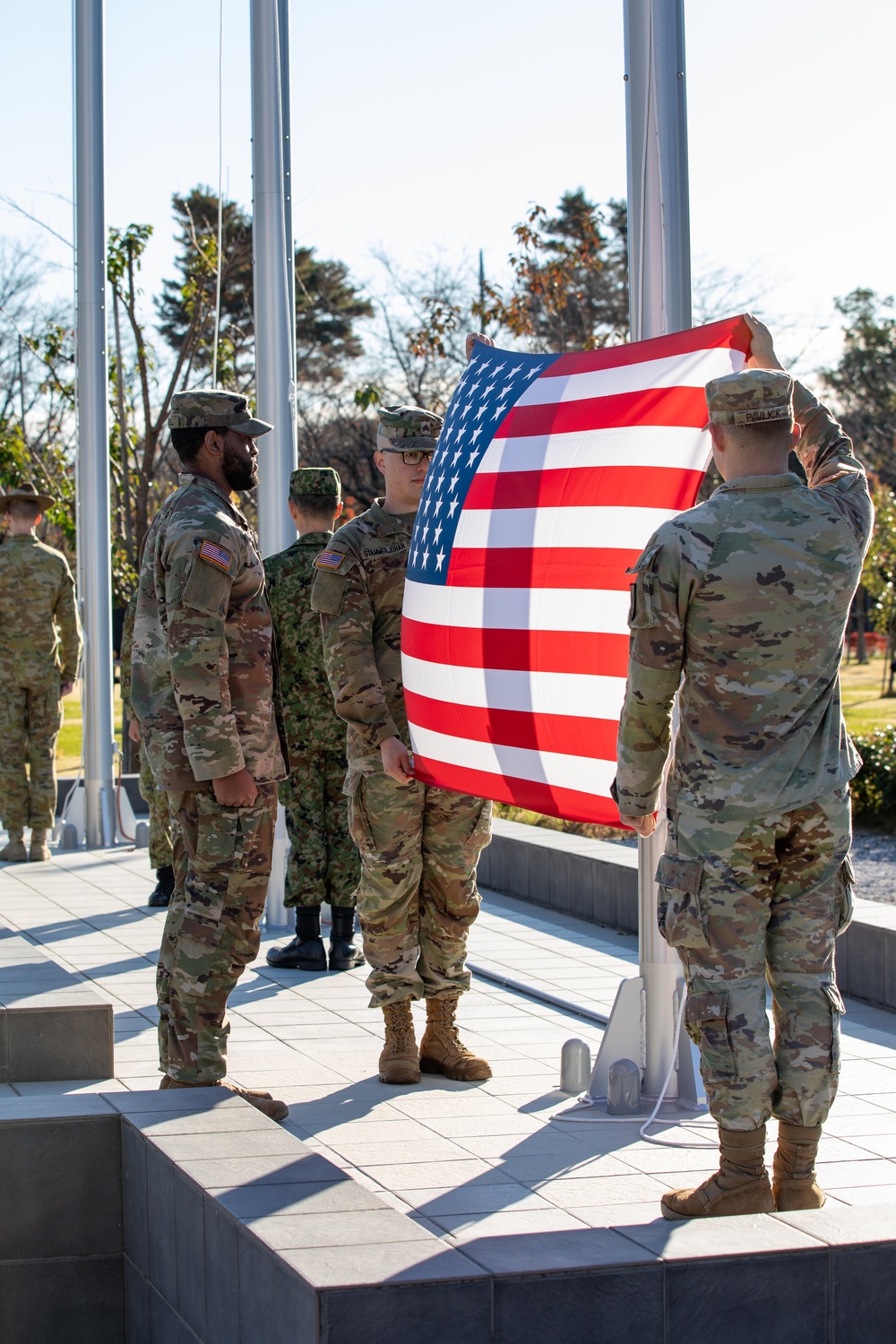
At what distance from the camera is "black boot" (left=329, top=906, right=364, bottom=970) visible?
7.68 meters

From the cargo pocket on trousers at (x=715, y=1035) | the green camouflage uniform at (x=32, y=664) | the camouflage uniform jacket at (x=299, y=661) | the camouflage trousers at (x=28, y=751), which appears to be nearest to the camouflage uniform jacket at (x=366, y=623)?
the cargo pocket on trousers at (x=715, y=1035)

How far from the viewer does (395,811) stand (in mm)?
5480

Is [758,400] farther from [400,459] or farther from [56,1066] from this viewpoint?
[56,1066]

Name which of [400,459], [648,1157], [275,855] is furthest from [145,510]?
[648,1157]

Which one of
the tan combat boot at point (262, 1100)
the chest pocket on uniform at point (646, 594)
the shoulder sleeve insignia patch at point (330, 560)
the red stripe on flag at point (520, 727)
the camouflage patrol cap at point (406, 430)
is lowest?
the tan combat boot at point (262, 1100)

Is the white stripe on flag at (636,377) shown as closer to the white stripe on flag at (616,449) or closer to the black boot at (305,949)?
the white stripe on flag at (616,449)

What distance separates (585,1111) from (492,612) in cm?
158

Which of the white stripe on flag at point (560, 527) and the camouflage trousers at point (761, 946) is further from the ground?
the white stripe on flag at point (560, 527)

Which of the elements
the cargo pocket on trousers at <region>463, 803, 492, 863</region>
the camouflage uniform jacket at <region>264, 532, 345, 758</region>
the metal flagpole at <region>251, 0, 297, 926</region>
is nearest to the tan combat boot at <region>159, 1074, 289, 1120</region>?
the cargo pocket on trousers at <region>463, 803, 492, 863</region>

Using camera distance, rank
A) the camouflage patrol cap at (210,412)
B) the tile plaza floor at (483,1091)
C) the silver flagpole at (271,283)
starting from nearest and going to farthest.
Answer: the tile plaza floor at (483,1091) → the camouflage patrol cap at (210,412) → the silver flagpole at (271,283)

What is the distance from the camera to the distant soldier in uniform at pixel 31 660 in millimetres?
10828

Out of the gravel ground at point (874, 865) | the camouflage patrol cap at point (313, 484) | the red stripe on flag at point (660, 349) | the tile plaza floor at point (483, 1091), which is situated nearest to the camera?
the tile plaza floor at point (483, 1091)

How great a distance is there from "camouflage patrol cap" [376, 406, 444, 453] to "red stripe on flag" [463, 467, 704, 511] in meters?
0.60

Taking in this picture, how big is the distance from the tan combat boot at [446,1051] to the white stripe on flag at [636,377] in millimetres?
2049
